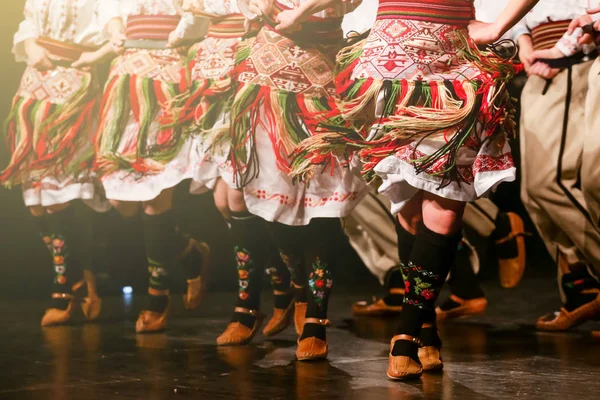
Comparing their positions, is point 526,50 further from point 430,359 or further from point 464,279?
point 430,359

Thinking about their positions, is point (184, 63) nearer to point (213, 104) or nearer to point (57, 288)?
point (213, 104)

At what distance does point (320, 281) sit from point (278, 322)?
380 mm

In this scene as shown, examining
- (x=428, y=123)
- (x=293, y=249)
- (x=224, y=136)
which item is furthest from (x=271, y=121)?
(x=428, y=123)

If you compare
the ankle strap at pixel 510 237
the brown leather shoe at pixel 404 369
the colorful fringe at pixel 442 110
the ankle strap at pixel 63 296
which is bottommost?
the brown leather shoe at pixel 404 369

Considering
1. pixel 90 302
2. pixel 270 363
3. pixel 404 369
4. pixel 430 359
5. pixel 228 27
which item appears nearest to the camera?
pixel 404 369

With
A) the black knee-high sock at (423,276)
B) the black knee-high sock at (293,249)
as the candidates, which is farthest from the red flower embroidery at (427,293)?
the black knee-high sock at (293,249)

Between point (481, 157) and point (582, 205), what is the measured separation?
2.93 ft

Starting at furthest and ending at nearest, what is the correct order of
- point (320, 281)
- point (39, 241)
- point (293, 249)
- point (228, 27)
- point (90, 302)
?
point (39, 241) < point (90, 302) < point (228, 27) < point (293, 249) < point (320, 281)

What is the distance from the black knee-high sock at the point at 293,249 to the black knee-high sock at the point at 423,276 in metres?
0.60

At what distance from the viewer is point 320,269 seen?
2525 mm

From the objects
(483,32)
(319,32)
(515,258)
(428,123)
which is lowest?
(515,258)

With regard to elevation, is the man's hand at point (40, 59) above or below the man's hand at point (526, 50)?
above

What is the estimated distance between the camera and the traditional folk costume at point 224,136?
2729 mm

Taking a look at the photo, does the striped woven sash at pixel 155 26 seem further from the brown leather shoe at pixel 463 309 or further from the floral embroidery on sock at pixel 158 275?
the brown leather shoe at pixel 463 309
